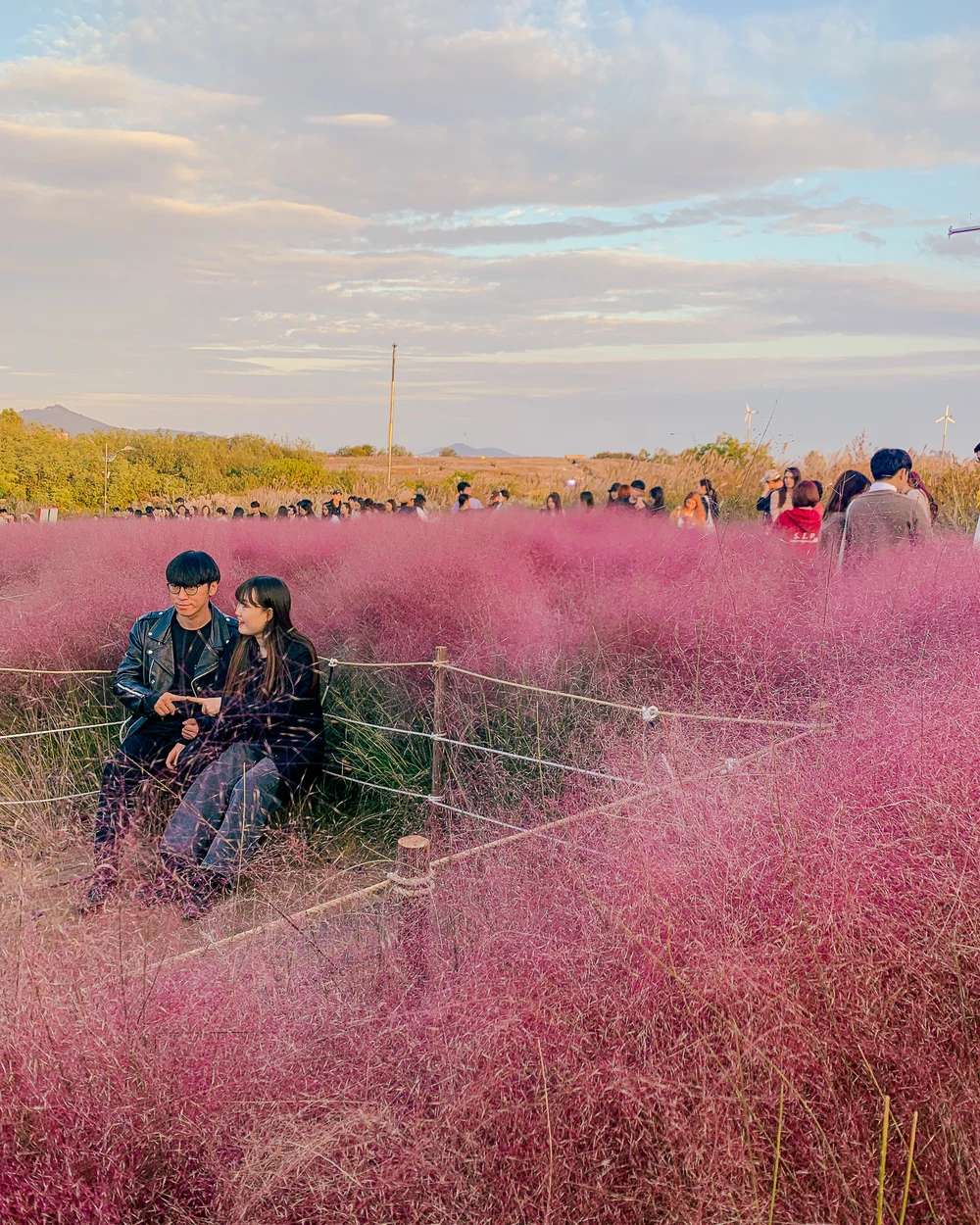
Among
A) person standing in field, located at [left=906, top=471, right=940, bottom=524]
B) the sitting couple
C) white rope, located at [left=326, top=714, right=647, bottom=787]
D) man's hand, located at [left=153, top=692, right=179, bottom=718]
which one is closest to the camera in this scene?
white rope, located at [left=326, top=714, right=647, bottom=787]

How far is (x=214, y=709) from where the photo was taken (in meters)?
4.38

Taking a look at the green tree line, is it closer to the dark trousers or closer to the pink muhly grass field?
the dark trousers

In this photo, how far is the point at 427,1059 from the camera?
188cm

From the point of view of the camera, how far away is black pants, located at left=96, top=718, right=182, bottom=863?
167 inches

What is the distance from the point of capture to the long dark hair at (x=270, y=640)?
440cm

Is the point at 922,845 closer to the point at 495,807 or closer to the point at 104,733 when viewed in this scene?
the point at 495,807

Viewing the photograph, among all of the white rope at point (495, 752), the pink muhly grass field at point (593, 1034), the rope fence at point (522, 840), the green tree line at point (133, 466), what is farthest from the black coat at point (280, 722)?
the green tree line at point (133, 466)

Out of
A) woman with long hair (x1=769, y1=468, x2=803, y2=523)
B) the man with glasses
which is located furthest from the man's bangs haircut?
woman with long hair (x1=769, y1=468, x2=803, y2=523)

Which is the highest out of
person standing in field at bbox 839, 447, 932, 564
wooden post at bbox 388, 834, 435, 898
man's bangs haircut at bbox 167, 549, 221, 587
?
person standing in field at bbox 839, 447, 932, 564

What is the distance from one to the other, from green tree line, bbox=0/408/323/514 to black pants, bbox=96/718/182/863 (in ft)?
138

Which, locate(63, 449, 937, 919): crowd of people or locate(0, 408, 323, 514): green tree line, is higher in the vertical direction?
locate(0, 408, 323, 514): green tree line

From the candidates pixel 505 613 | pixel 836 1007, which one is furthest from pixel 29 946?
pixel 505 613

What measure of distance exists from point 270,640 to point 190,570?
457 millimetres

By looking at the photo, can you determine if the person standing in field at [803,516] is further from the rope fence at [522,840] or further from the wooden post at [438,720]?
the rope fence at [522,840]
